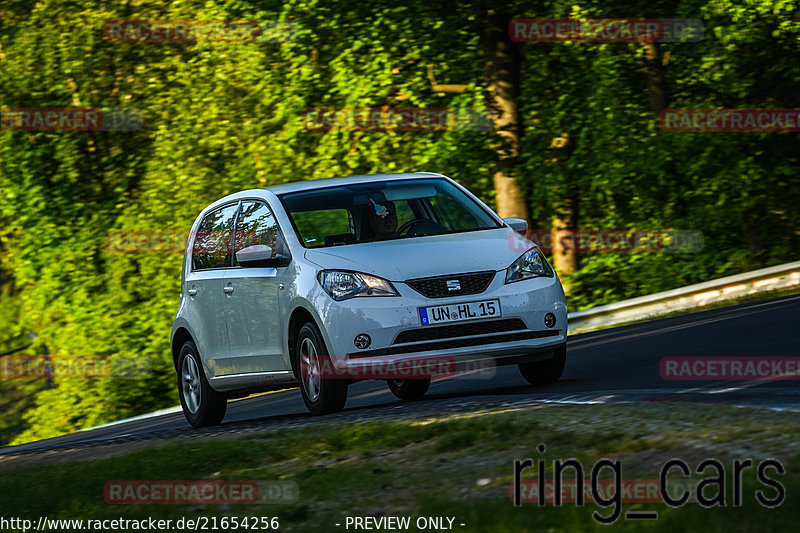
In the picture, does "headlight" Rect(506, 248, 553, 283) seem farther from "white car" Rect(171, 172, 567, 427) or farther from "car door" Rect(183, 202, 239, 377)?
"car door" Rect(183, 202, 239, 377)

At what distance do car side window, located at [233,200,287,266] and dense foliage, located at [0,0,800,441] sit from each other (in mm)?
9868

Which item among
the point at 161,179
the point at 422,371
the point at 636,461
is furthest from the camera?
the point at 161,179

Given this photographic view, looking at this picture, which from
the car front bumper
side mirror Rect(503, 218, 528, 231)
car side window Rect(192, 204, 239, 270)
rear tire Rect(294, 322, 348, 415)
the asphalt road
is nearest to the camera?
the asphalt road

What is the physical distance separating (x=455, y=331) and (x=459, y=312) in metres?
0.14

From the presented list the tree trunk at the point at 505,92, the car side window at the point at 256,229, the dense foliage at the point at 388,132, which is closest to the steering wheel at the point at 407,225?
the car side window at the point at 256,229

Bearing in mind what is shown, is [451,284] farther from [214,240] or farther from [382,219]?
[214,240]

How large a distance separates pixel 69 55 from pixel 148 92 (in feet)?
6.87

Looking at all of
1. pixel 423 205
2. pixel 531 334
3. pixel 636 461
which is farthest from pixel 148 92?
pixel 636 461

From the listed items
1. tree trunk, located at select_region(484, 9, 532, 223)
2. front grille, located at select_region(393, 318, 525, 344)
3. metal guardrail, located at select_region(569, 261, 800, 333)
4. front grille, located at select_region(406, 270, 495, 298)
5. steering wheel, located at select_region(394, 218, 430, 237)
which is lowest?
metal guardrail, located at select_region(569, 261, 800, 333)

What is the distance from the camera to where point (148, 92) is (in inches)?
998

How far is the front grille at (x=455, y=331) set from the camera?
9.04 metres

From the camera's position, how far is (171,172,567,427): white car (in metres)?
9.05

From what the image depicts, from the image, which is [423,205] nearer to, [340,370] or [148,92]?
[340,370]

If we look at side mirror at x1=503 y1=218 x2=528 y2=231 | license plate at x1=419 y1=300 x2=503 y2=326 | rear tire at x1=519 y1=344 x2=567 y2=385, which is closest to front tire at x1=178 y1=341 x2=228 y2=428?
rear tire at x1=519 y1=344 x2=567 y2=385
